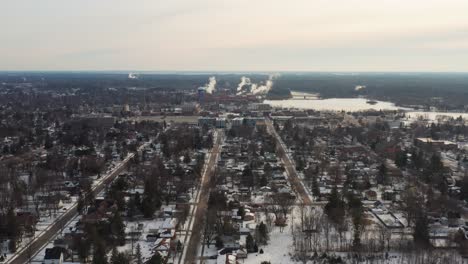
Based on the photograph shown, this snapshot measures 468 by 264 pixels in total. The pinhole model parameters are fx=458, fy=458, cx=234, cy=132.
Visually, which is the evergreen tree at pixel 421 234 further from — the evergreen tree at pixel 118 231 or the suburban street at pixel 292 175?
the evergreen tree at pixel 118 231

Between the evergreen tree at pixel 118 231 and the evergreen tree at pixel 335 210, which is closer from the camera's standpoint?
the evergreen tree at pixel 118 231

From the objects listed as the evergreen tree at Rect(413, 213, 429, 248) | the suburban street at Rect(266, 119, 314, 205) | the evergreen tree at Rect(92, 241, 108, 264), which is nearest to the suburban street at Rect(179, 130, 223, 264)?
the evergreen tree at Rect(92, 241, 108, 264)

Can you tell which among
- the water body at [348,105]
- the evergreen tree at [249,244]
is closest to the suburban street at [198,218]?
the evergreen tree at [249,244]

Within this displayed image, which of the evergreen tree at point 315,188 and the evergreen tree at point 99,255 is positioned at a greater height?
the evergreen tree at point 99,255

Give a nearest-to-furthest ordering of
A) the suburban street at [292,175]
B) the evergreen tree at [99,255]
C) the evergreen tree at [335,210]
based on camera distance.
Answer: the evergreen tree at [99,255]
the evergreen tree at [335,210]
the suburban street at [292,175]

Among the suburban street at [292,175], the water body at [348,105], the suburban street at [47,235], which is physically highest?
the water body at [348,105]

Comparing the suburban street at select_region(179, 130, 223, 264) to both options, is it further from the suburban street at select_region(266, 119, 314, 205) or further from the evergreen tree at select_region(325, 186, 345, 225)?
the evergreen tree at select_region(325, 186, 345, 225)

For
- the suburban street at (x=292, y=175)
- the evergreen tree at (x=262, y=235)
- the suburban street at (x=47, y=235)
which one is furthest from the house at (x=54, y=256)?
the suburban street at (x=292, y=175)

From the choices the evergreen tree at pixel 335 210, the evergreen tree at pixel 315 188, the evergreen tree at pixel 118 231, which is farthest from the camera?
the evergreen tree at pixel 315 188
